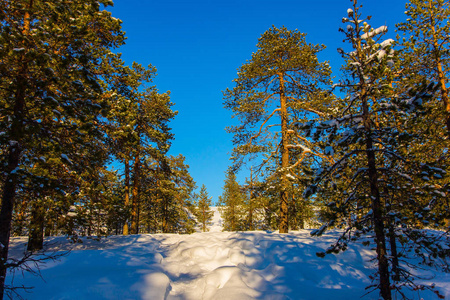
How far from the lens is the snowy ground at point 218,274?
464 cm

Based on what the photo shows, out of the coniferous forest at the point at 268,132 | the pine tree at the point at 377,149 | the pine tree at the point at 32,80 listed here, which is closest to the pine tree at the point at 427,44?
the coniferous forest at the point at 268,132

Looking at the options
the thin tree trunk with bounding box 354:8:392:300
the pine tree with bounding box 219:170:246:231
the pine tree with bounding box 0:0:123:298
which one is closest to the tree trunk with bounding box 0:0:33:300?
the pine tree with bounding box 0:0:123:298

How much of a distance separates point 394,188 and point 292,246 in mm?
4517

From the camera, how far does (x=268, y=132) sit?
43.3 feet

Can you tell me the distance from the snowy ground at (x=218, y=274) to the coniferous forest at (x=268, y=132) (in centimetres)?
69

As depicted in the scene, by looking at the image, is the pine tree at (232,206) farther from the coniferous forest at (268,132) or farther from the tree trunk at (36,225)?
the tree trunk at (36,225)

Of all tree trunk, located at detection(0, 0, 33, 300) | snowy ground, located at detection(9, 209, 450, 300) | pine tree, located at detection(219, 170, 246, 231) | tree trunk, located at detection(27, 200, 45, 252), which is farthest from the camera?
pine tree, located at detection(219, 170, 246, 231)

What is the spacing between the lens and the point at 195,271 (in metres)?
6.92

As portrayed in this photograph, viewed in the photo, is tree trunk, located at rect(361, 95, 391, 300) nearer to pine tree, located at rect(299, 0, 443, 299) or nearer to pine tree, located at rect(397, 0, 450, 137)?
pine tree, located at rect(299, 0, 443, 299)

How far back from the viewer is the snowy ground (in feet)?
15.2

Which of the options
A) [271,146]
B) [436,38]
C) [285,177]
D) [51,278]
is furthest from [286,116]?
[51,278]

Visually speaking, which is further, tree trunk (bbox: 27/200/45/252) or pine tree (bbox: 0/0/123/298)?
tree trunk (bbox: 27/200/45/252)

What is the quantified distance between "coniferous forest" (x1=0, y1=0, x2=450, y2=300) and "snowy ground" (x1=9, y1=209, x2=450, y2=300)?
69cm

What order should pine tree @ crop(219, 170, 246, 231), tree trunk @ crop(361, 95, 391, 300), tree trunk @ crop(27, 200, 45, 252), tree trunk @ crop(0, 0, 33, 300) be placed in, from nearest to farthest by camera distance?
tree trunk @ crop(0, 0, 33, 300), tree trunk @ crop(361, 95, 391, 300), tree trunk @ crop(27, 200, 45, 252), pine tree @ crop(219, 170, 246, 231)
